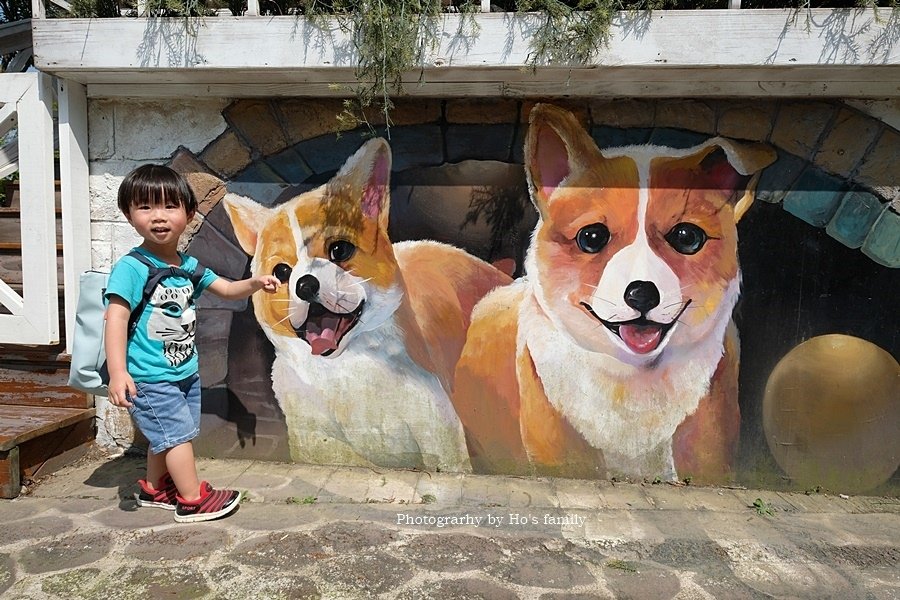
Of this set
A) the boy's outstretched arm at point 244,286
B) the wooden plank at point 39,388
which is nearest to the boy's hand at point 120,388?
the boy's outstretched arm at point 244,286

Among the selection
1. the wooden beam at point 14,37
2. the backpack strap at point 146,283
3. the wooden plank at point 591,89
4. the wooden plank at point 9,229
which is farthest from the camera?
the wooden beam at point 14,37

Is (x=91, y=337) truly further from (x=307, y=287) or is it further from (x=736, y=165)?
(x=736, y=165)

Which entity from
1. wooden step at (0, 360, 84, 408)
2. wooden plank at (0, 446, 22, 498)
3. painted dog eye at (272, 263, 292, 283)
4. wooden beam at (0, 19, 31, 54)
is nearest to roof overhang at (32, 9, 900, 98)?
painted dog eye at (272, 263, 292, 283)

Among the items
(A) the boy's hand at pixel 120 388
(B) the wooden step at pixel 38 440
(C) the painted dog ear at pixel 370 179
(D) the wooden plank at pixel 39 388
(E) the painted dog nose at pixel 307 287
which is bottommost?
(B) the wooden step at pixel 38 440

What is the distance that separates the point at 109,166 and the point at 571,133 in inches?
115

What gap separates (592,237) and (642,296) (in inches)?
18.4

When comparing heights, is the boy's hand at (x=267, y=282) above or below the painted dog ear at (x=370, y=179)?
below

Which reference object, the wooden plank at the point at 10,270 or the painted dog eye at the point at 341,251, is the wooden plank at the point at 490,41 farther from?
the wooden plank at the point at 10,270

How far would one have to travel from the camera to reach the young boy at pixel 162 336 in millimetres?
2516

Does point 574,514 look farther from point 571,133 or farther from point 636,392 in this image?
point 571,133

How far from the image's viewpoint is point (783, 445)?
341cm

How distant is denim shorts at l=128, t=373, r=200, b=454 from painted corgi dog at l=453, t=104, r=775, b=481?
1572 millimetres

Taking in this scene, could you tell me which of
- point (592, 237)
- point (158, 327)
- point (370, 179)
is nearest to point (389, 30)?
point (370, 179)

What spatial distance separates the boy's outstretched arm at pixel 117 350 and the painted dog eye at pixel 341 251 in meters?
1.21
